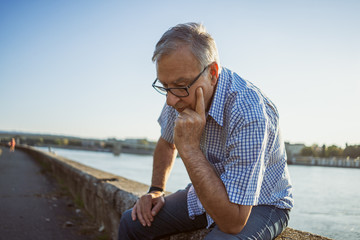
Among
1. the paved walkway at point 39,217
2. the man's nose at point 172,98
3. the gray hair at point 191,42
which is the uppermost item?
the gray hair at point 191,42

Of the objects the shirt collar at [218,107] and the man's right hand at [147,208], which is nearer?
the shirt collar at [218,107]

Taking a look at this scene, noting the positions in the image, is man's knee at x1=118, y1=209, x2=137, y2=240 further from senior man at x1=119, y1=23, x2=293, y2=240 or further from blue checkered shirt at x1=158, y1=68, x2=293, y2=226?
blue checkered shirt at x1=158, y1=68, x2=293, y2=226

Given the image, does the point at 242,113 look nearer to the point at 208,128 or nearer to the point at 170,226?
the point at 208,128

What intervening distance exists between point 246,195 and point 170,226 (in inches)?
26.2

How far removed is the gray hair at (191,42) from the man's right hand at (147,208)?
749 mm

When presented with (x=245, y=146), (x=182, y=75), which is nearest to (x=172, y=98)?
(x=182, y=75)

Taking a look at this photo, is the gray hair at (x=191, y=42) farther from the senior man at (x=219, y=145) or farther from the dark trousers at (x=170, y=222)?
the dark trousers at (x=170, y=222)

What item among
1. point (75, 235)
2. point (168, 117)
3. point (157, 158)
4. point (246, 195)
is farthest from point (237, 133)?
point (75, 235)

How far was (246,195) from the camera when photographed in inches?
45.8

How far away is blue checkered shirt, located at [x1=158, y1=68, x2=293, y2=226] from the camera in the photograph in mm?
1173

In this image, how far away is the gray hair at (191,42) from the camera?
140 centimetres

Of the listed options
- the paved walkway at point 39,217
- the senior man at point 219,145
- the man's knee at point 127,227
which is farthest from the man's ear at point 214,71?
the paved walkway at point 39,217

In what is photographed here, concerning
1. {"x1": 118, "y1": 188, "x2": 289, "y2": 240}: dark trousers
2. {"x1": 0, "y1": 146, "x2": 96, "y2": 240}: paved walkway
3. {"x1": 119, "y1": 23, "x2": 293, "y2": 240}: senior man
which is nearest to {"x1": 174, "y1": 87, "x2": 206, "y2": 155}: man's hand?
{"x1": 119, "y1": 23, "x2": 293, "y2": 240}: senior man

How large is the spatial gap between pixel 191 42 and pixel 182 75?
148 mm
